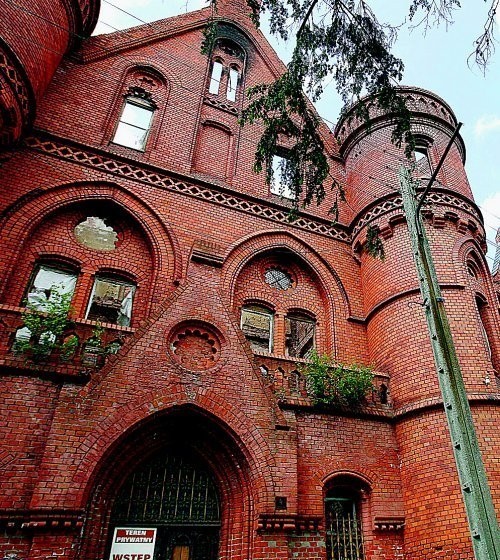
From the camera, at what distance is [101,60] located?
11.7 meters

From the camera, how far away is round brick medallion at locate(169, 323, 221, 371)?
23.2ft

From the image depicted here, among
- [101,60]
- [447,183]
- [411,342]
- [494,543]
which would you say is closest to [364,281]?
[411,342]

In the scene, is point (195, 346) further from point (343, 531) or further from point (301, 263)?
point (301, 263)

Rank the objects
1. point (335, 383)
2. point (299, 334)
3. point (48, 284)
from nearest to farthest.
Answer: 1. point (335, 383)
2. point (48, 284)
3. point (299, 334)

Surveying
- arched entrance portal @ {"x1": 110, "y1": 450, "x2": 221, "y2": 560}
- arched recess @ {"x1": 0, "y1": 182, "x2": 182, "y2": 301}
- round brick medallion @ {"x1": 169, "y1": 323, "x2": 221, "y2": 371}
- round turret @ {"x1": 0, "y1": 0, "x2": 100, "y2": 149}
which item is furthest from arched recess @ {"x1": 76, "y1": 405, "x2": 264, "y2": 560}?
round turret @ {"x1": 0, "y1": 0, "x2": 100, "y2": 149}

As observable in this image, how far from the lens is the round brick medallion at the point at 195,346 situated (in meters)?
7.07

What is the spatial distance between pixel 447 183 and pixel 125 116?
8.53 m

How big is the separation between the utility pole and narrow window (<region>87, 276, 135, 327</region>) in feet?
18.0

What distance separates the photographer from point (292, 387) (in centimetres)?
780

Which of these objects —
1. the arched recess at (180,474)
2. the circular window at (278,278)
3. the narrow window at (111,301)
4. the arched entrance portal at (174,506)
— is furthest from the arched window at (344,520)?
the narrow window at (111,301)

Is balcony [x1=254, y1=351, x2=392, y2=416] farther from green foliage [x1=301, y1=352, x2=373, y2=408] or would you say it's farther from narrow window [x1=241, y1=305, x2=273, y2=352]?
narrow window [x1=241, y1=305, x2=273, y2=352]

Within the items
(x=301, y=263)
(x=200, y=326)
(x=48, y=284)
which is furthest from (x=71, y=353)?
(x=301, y=263)

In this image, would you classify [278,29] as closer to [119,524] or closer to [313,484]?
[313,484]

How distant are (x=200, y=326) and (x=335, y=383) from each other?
9.10 ft
